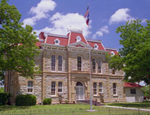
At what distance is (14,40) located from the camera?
22781 millimetres

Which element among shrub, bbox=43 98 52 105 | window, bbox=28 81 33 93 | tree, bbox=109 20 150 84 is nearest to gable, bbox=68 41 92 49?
tree, bbox=109 20 150 84

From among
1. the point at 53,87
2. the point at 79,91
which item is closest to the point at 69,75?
the point at 53,87

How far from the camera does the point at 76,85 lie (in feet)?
109

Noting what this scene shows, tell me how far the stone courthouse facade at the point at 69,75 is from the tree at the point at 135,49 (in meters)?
5.39

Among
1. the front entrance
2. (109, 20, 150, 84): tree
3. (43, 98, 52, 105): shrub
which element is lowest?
(43, 98, 52, 105): shrub

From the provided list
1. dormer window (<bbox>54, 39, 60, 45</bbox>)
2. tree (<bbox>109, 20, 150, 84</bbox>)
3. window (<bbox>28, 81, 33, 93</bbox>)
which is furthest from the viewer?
dormer window (<bbox>54, 39, 60, 45</bbox>)

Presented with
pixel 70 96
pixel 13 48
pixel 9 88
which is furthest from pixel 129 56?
pixel 9 88

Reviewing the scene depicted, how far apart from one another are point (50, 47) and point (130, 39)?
40.8 feet

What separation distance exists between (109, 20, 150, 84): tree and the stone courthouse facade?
5.39 m

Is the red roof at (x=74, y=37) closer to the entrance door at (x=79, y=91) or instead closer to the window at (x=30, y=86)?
the entrance door at (x=79, y=91)

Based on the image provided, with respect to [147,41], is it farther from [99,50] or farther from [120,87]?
[120,87]

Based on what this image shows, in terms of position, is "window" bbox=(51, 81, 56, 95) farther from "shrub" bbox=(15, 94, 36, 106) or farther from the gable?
the gable

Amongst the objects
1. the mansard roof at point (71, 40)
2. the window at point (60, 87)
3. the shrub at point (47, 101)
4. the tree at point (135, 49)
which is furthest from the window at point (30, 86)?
the tree at point (135, 49)

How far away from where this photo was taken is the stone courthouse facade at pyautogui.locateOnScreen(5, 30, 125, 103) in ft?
99.7
